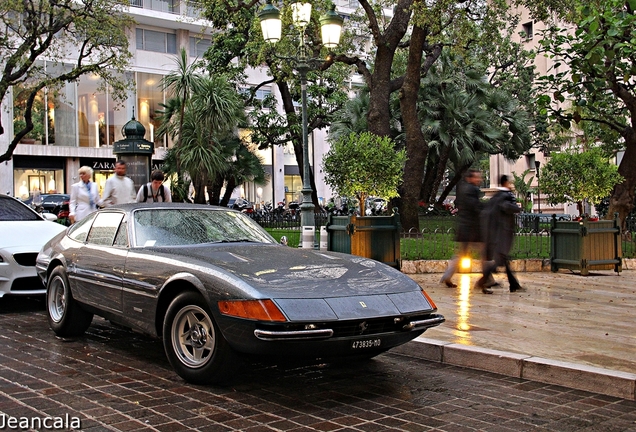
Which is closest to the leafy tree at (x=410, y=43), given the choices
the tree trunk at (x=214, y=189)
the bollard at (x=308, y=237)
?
the bollard at (x=308, y=237)

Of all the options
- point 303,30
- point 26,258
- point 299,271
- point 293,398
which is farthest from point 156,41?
point 293,398

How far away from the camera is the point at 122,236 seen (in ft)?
21.0

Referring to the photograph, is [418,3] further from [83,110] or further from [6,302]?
[83,110]

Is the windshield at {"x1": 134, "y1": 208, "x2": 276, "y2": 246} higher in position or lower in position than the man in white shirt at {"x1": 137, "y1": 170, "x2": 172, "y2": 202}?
lower

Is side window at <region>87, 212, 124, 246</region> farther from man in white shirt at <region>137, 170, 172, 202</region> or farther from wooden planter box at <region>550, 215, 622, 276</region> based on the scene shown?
wooden planter box at <region>550, 215, 622, 276</region>

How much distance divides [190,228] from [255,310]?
189cm

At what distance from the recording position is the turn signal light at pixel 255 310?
4629 mm

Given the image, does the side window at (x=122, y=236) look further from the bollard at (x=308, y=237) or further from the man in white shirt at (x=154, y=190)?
the bollard at (x=308, y=237)

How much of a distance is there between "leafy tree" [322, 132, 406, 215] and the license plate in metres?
13.3

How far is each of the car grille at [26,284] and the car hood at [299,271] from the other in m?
4.00

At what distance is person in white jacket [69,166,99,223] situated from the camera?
10.6 metres

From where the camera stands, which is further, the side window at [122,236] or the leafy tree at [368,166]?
→ the leafy tree at [368,166]

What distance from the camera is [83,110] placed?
4181 cm

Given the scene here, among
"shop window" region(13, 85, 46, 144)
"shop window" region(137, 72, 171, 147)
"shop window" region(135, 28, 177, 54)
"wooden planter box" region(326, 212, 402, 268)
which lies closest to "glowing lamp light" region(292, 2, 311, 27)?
"wooden planter box" region(326, 212, 402, 268)
